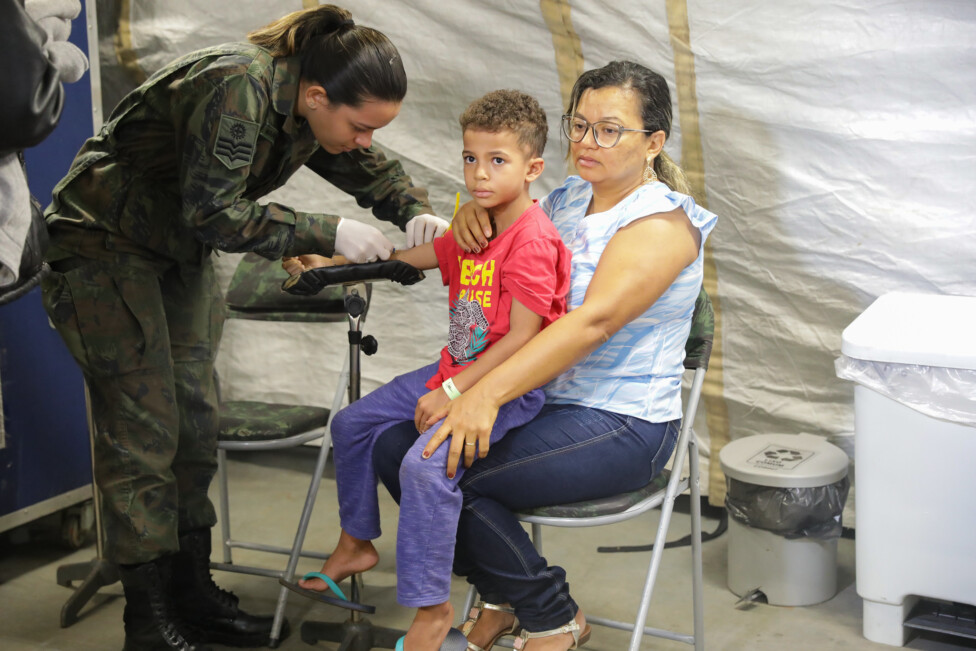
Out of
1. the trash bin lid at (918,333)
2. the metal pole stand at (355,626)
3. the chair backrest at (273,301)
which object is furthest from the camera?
the chair backrest at (273,301)

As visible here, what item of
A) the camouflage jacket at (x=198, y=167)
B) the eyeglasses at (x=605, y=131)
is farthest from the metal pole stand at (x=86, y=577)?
the eyeglasses at (x=605, y=131)

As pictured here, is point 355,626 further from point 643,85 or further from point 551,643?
point 643,85

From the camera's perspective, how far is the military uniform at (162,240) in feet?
6.41

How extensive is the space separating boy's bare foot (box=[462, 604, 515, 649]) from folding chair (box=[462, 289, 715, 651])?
119 mm

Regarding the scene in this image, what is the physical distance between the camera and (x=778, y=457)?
2719 mm

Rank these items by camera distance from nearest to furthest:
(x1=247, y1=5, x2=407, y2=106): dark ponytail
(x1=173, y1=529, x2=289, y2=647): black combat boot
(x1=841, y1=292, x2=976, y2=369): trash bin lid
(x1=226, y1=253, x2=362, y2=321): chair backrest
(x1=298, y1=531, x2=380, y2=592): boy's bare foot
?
(x1=247, y1=5, x2=407, y2=106): dark ponytail → (x1=298, y1=531, x2=380, y2=592): boy's bare foot → (x1=841, y1=292, x2=976, y2=369): trash bin lid → (x1=173, y1=529, x2=289, y2=647): black combat boot → (x1=226, y1=253, x2=362, y2=321): chair backrest

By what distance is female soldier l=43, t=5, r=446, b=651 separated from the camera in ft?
6.48

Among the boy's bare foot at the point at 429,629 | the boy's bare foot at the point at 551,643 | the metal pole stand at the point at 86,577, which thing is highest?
the boy's bare foot at the point at 429,629

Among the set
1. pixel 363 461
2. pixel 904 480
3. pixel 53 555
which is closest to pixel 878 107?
pixel 904 480

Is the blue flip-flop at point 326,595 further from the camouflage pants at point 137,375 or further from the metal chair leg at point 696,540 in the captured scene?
the metal chair leg at point 696,540

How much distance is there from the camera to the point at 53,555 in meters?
3.08

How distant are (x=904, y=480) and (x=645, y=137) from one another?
3.64 feet

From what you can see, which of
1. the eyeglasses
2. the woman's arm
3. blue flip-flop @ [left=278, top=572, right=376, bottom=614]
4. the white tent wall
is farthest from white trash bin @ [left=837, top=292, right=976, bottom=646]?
blue flip-flop @ [left=278, top=572, right=376, bottom=614]

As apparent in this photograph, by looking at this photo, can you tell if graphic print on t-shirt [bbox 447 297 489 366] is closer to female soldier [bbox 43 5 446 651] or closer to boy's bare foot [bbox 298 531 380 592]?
female soldier [bbox 43 5 446 651]
